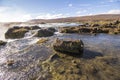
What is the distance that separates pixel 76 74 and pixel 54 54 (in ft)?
21.6

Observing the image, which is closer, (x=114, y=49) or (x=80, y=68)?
(x=80, y=68)

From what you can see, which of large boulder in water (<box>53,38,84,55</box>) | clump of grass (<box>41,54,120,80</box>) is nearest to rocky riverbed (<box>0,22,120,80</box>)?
clump of grass (<box>41,54,120,80</box>)

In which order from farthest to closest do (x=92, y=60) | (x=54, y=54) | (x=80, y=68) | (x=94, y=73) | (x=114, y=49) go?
(x=114, y=49) → (x=54, y=54) → (x=92, y=60) → (x=80, y=68) → (x=94, y=73)

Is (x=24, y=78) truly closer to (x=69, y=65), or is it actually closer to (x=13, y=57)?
(x=69, y=65)

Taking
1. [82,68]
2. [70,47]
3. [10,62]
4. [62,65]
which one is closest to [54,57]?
[70,47]

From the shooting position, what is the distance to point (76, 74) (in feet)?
54.7

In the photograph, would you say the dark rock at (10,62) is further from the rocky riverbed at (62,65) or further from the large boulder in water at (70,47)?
the large boulder in water at (70,47)

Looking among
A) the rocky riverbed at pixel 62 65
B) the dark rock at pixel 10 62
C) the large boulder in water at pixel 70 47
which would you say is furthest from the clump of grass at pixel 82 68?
the dark rock at pixel 10 62

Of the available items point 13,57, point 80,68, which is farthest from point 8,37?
point 80,68

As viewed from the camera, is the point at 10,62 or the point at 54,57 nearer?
the point at 10,62

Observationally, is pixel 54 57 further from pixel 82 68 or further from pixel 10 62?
pixel 10 62

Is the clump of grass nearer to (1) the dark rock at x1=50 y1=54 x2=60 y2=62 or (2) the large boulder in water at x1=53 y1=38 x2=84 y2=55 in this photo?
(1) the dark rock at x1=50 y1=54 x2=60 y2=62

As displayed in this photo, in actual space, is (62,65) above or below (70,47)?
Result: below

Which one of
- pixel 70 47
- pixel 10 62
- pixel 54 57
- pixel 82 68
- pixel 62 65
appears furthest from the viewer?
pixel 70 47
